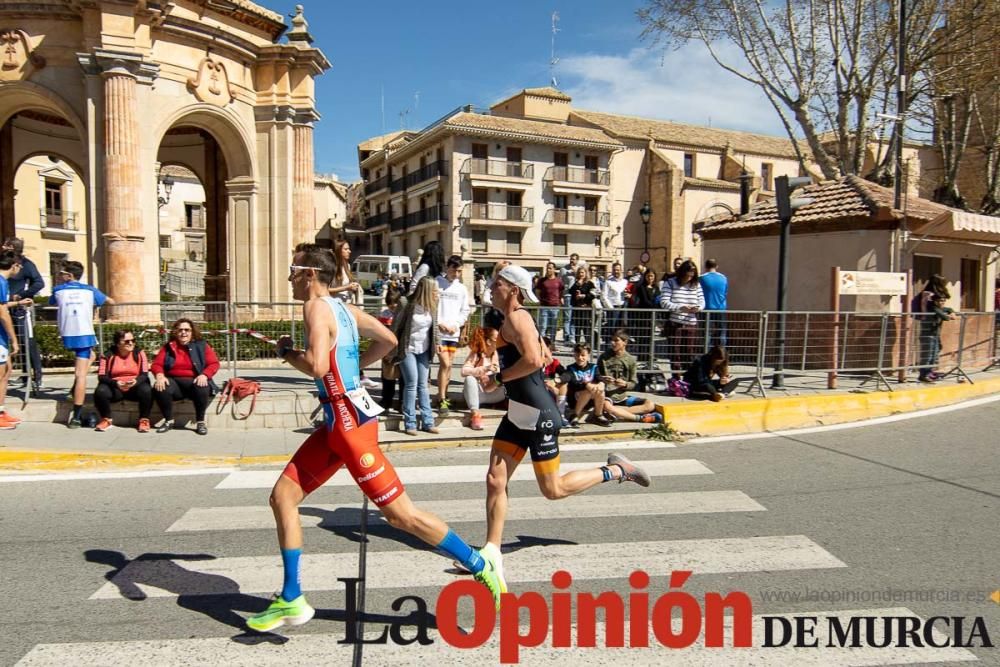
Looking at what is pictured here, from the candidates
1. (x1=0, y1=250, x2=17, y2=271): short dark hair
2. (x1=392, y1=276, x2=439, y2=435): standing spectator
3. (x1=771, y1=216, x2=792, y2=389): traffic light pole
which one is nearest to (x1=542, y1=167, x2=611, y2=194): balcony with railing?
(x1=771, y1=216, x2=792, y2=389): traffic light pole

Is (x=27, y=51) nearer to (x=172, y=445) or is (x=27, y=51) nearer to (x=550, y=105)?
(x=172, y=445)

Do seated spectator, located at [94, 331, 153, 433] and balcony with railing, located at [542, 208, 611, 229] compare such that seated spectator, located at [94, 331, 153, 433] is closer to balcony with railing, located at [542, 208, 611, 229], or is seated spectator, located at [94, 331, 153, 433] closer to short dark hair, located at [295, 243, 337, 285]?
short dark hair, located at [295, 243, 337, 285]

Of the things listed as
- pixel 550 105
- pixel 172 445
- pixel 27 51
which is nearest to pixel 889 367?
pixel 172 445

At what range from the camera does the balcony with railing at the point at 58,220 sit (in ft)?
110

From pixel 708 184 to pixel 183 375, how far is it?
48801 mm

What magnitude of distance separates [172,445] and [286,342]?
17.6ft

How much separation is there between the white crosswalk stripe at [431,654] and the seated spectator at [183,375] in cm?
533

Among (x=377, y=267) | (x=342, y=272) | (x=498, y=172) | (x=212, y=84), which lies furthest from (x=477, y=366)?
(x=498, y=172)

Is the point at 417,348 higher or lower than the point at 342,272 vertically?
lower

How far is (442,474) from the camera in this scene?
267 inches

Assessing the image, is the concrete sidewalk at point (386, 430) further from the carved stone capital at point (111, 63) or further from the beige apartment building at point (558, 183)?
the beige apartment building at point (558, 183)

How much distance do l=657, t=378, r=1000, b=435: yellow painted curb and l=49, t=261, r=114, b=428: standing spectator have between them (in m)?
6.93

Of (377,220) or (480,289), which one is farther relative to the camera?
(377,220)

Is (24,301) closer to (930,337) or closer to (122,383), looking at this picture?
(122,383)
